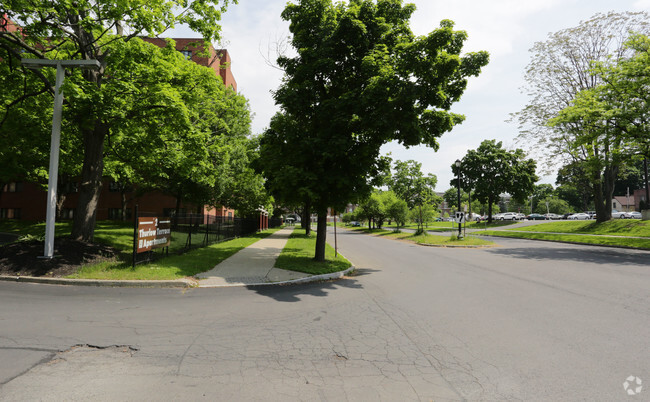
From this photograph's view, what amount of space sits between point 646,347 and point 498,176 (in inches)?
2131

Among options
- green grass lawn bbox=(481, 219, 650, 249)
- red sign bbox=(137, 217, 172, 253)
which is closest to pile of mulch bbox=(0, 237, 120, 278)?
red sign bbox=(137, 217, 172, 253)

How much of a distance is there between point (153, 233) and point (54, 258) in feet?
8.14

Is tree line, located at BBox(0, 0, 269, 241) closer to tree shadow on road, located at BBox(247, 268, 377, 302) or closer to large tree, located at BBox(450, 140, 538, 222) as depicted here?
tree shadow on road, located at BBox(247, 268, 377, 302)

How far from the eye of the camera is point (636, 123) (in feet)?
56.9

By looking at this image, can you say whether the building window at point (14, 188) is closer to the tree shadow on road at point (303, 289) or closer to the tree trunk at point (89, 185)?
the tree trunk at point (89, 185)

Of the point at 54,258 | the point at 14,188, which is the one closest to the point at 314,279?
the point at 54,258

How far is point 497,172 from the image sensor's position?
52.0 m

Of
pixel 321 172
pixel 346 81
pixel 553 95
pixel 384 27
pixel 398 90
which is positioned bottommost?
pixel 321 172

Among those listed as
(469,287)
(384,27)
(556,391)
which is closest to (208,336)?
(556,391)

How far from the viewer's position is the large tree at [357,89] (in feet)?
29.2

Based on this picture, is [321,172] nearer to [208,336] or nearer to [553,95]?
[208,336]

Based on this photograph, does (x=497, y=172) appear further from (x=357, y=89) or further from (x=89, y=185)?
(x=89, y=185)

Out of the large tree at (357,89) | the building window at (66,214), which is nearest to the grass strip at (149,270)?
the large tree at (357,89)

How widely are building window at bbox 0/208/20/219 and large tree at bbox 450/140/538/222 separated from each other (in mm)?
59932
